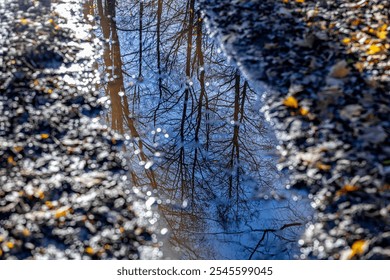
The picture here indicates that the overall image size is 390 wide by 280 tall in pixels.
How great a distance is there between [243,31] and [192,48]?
666mm

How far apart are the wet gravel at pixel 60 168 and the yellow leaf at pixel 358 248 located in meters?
1.27

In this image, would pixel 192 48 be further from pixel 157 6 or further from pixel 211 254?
pixel 211 254

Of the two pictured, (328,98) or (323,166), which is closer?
(323,166)

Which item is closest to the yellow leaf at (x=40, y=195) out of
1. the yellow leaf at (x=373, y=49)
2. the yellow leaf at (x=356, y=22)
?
the yellow leaf at (x=373, y=49)

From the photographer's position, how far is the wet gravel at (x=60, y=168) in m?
2.64

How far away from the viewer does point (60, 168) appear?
311 cm

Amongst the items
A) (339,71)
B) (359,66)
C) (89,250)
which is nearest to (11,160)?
(89,250)

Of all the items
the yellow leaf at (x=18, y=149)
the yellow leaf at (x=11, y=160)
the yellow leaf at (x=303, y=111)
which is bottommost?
the yellow leaf at (x=11, y=160)

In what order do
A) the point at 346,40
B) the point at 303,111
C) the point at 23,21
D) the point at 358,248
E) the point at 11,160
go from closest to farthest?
1. the point at 358,248
2. the point at 11,160
3. the point at 303,111
4. the point at 346,40
5. the point at 23,21

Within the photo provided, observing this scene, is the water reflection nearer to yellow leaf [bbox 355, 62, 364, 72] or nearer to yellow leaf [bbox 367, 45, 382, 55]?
yellow leaf [bbox 355, 62, 364, 72]

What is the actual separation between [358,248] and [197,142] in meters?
1.73

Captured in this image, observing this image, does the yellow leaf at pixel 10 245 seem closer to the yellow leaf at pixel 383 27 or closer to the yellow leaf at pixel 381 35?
the yellow leaf at pixel 381 35

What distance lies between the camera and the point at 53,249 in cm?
Answer: 258

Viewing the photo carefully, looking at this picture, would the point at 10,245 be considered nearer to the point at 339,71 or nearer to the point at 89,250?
the point at 89,250
